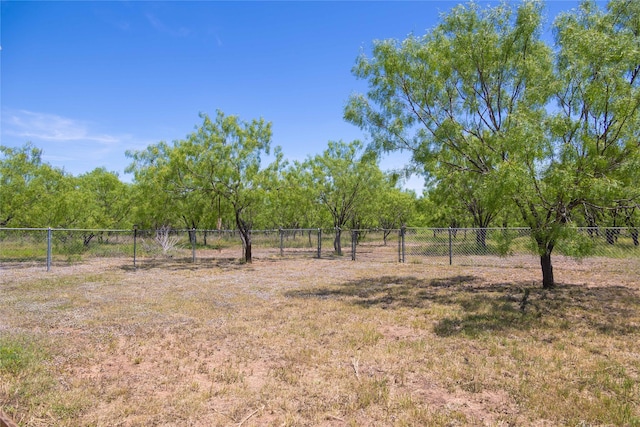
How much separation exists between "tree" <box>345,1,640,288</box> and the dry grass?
7.75ft

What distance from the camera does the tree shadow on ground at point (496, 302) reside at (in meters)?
6.53

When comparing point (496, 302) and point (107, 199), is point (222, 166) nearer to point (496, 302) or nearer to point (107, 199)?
point (496, 302)

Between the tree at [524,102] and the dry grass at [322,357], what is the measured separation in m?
2.36

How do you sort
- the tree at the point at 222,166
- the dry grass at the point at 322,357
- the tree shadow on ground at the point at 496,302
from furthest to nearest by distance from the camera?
1. the tree at the point at 222,166
2. the tree shadow on ground at the point at 496,302
3. the dry grass at the point at 322,357

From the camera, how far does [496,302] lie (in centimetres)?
840

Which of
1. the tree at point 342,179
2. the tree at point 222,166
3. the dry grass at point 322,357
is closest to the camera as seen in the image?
the dry grass at point 322,357

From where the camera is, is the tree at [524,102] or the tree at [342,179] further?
the tree at [342,179]

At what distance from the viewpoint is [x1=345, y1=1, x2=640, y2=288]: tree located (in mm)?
6957

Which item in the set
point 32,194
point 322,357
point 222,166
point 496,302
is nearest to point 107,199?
point 32,194

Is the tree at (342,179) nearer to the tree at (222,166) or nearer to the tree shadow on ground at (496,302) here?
the tree at (222,166)

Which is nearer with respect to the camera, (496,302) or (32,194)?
(496,302)

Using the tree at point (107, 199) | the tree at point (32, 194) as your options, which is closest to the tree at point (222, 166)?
the tree at point (32, 194)

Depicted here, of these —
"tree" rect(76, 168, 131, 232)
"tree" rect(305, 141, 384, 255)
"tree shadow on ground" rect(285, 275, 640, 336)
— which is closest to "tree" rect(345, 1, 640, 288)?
"tree shadow on ground" rect(285, 275, 640, 336)

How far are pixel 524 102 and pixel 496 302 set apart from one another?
4.49 m
